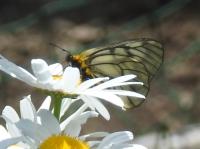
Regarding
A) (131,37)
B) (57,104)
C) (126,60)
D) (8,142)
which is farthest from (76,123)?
(131,37)

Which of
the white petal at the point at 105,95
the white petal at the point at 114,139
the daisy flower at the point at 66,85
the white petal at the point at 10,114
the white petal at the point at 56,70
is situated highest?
the white petal at the point at 56,70

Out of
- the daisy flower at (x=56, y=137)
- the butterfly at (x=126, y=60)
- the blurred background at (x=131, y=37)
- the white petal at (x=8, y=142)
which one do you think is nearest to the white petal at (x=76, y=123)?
the daisy flower at (x=56, y=137)

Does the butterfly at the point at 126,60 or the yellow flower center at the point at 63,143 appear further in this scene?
the butterfly at the point at 126,60

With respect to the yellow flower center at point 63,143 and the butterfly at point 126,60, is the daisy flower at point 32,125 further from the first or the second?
the butterfly at point 126,60

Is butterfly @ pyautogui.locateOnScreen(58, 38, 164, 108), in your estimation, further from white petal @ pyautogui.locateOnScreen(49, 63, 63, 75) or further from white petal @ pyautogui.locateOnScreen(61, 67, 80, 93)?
white petal @ pyautogui.locateOnScreen(61, 67, 80, 93)

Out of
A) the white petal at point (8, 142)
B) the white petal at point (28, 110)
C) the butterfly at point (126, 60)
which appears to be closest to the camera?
the white petal at point (8, 142)

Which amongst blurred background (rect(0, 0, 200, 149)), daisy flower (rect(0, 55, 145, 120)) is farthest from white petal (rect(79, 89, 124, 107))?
blurred background (rect(0, 0, 200, 149))

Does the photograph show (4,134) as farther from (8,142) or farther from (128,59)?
(128,59)
